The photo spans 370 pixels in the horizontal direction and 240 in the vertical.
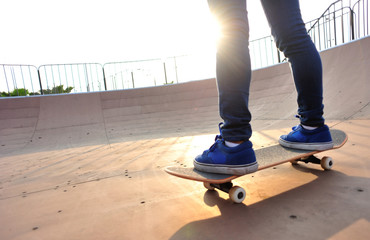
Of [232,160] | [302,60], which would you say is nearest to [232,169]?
[232,160]

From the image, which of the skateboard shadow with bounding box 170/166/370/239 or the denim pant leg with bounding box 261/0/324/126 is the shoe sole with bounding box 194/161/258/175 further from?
the denim pant leg with bounding box 261/0/324/126

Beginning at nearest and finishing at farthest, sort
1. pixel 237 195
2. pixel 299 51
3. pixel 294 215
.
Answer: pixel 294 215 < pixel 237 195 < pixel 299 51

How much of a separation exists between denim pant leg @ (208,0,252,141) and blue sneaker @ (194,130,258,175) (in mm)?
52

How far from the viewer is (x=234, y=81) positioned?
40.9 inches

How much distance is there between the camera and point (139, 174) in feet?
5.49

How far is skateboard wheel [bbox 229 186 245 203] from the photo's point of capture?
3.31 feet

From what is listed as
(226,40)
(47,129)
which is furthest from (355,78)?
(47,129)

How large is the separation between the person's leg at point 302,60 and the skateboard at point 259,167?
10 cm

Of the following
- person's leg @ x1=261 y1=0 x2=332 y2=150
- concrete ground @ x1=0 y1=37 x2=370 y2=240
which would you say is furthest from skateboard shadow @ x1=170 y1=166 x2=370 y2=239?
person's leg @ x1=261 y1=0 x2=332 y2=150

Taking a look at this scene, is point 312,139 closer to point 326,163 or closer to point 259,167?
point 326,163

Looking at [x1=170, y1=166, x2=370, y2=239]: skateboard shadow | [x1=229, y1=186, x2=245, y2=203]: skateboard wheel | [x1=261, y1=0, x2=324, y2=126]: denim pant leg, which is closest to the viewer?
A: [x1=170, y1=166, x2=370, y2=239]: skateboard shadow

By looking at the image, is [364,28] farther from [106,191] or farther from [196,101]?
[106,191]

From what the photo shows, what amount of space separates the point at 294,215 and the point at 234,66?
669mm

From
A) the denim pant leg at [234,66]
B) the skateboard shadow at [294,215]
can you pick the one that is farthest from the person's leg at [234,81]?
the skateboard shadow at [294,215]
